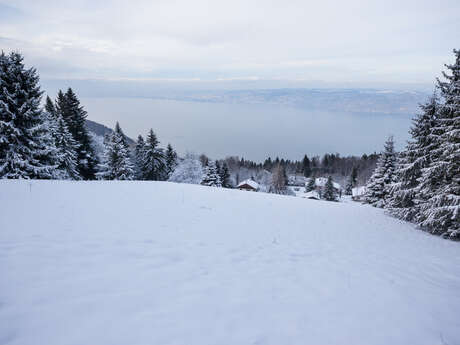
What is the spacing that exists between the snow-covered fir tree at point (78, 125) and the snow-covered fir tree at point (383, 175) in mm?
31385

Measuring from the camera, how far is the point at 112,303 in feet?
9.07

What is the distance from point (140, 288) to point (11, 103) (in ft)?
54.7

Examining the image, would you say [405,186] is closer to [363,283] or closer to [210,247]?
[363,283]

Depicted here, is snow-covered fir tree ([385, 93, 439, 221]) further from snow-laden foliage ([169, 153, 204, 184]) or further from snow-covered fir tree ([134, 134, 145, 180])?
snow-covered fir tree ([134, 134, 145, 180])

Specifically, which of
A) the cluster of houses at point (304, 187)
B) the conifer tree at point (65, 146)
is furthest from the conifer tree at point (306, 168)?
the conifer tree at point (65, 146)

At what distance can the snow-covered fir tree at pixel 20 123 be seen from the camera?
12680mm

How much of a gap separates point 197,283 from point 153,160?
98.0 ft

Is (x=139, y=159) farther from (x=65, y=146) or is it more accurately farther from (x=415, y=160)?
(x=415, y=160)

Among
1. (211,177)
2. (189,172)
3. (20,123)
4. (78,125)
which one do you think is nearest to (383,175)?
(211,177)

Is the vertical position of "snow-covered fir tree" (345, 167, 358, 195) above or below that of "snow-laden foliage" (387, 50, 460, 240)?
below

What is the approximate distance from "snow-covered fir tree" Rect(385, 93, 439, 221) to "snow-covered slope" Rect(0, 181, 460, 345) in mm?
6867

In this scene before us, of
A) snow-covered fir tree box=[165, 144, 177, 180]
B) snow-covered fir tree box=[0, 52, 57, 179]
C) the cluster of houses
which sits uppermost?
snow-covered fir tree box=[0, 52, 57, 179]

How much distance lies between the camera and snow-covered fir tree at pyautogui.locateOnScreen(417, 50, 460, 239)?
9352 millimetres

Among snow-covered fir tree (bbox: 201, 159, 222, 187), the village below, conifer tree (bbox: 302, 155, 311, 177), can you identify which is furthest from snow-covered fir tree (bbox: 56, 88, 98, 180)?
conifer tree (bbox: 302, 155, 311, 177)
